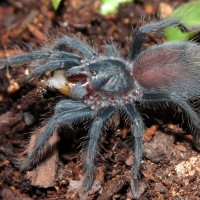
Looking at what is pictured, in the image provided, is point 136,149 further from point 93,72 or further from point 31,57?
point 31,57

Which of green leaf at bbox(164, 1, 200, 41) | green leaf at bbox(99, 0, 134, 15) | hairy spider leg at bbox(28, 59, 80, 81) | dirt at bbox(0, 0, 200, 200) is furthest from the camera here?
green leaf at bbox(99, 0, 134, 15)

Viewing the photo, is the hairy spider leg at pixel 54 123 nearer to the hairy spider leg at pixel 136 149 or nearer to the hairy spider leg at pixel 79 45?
the hairy spider leg at pixel 136 149

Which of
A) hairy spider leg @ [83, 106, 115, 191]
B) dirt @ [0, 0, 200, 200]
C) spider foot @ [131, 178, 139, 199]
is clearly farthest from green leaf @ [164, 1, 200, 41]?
spider foot @ [131, 178, 139, 199]

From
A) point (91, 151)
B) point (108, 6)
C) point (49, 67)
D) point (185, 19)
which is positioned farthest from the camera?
point (108, 6)

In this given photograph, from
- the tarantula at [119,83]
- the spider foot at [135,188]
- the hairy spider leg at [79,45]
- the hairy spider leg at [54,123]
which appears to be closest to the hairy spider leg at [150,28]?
the tarantula at [119,83]

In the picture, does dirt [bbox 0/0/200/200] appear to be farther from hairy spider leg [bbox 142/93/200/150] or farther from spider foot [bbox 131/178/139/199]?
hairy spider leg [bbox 142/93/200/150]

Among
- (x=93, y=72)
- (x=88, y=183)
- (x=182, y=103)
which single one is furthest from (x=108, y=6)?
(x=88, y=183)

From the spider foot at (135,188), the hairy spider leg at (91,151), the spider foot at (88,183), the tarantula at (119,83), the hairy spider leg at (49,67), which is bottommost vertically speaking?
the spider foot at (135,188)

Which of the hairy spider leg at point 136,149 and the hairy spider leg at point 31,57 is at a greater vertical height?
the hairy spider leg at point 31,57
